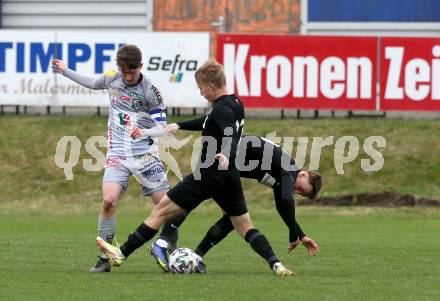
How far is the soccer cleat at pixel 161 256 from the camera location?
13.5 metres

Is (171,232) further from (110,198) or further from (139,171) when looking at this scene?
(110,198)

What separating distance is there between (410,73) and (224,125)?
15.3 m

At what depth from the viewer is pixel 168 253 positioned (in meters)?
14.0

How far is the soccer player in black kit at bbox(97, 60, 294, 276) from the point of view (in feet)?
41.6

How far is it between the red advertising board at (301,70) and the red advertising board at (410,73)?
0.82 feet

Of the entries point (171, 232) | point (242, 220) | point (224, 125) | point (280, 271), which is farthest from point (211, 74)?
point (171, 232)

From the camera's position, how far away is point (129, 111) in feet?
45.1

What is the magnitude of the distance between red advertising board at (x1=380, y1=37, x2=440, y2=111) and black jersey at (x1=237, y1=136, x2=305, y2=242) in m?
13.9

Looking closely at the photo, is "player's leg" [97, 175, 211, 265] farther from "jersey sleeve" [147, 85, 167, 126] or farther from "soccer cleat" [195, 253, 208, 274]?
"jersey sleeve" [147, 85, 167, 126]

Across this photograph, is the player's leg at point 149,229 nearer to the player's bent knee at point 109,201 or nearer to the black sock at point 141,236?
the black sock at point 141,236

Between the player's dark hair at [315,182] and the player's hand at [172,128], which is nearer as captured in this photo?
the player's hand at [172,128]

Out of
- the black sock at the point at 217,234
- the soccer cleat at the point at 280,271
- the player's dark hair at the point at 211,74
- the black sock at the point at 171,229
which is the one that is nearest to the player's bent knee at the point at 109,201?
the black sock at the point at 171,229

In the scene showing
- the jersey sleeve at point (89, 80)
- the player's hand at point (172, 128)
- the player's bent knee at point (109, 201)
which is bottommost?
the player's bent knee at point (109, 201)

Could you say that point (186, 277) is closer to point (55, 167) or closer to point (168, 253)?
point (168, 253)
